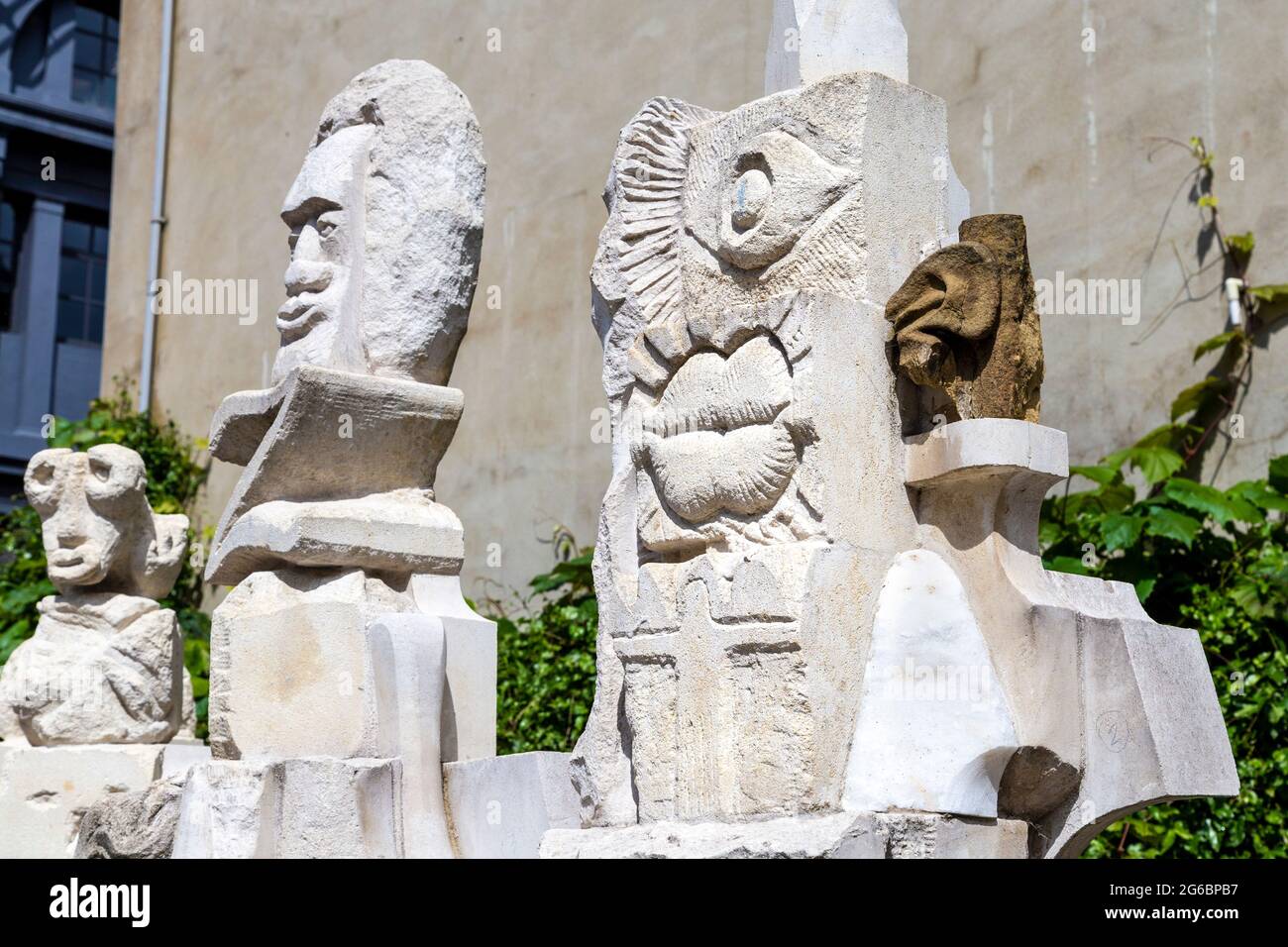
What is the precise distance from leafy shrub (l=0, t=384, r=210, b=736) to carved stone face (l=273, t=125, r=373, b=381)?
4.22 meters

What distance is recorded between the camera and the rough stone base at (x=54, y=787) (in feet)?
16.4

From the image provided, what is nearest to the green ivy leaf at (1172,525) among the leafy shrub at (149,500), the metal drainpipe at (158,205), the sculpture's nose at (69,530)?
the sculpture's nose at (69,530)

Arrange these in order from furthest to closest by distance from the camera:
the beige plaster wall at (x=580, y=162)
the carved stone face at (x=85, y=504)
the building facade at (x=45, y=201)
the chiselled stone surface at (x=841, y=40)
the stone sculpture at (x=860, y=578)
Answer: the building facade at (x=45, y=201) → the beige plaster wall at (x=580, y=162) → the carved stone face at (x=85, y=504) → the chiselled stone surface at (x=841, y=40) → the stone sculpture at (x=860, y=578)

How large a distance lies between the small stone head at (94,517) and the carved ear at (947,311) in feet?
9.09

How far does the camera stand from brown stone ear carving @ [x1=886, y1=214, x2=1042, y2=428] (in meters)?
3.23

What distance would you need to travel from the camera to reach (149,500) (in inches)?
372

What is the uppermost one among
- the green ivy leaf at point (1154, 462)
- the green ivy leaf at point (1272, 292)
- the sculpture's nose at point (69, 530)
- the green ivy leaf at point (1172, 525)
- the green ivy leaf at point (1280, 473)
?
the green ivy leaf at point (1272, 292)

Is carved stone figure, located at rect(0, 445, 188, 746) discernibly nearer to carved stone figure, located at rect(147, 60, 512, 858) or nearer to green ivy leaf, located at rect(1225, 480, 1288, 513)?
carved stone figure, located at rect(147, 60, 512, 858)

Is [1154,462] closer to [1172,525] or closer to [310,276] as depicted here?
[1172,525]

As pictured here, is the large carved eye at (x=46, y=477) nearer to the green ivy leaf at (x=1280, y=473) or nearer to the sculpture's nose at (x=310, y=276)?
the sculpture's nose at (x=310, y=276)

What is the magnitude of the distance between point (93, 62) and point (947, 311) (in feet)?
46.6

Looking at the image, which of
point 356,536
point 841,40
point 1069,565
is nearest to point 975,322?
point 841,40

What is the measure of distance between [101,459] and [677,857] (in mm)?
2782

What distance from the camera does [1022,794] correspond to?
3.28 m
